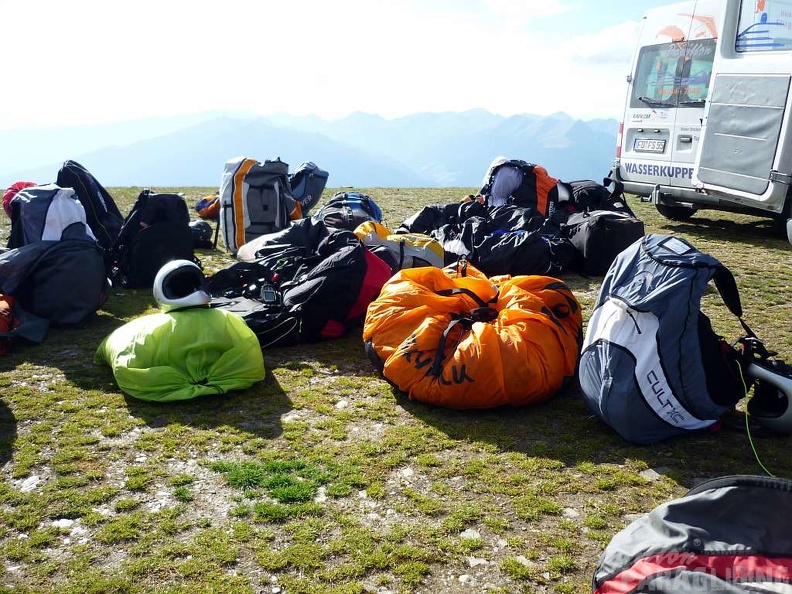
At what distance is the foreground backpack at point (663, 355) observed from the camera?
3705 mm

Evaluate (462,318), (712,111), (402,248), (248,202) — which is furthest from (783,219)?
(248,202)

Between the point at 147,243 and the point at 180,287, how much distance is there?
2615 mm

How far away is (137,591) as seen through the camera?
8.68 feet

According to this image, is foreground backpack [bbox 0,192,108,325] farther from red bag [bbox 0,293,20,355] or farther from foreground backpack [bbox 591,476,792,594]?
foreground backpack [bbox 591,476,792,594]

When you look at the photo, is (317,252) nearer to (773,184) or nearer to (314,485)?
(314,485)

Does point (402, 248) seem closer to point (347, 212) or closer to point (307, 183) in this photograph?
point (347, 212)

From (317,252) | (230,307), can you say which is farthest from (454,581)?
(317,252)

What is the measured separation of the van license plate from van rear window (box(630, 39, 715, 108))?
0.52 metres

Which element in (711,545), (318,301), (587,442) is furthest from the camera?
(318,301)

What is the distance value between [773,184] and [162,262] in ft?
23.2

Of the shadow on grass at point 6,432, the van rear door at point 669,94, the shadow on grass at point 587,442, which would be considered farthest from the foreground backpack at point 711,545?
the van rear door at point 669,94

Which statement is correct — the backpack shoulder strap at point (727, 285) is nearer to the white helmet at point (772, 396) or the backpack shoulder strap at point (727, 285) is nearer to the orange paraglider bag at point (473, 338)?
the white helmet at point (772, 396)

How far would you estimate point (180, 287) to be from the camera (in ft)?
15.6

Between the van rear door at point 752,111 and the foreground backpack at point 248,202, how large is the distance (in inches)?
225
